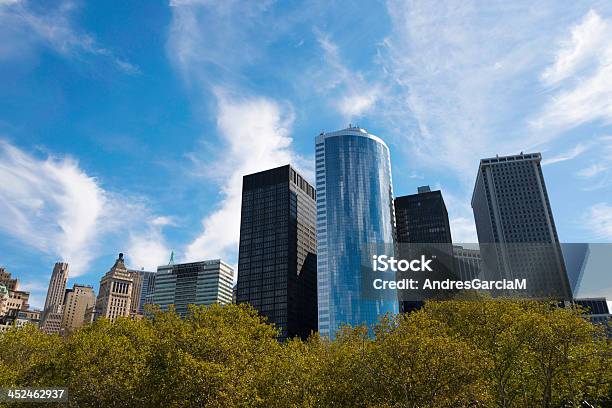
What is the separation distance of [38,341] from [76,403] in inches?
874

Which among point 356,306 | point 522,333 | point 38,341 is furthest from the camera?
point 356,306

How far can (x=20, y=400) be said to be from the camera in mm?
38938

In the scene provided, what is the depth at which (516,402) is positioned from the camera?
148 ft

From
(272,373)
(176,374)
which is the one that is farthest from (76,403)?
(272,373)

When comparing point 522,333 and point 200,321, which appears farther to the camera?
point 200,321

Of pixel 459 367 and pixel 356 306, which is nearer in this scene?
pixel 459 367

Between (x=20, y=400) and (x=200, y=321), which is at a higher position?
(x=200, y=321)

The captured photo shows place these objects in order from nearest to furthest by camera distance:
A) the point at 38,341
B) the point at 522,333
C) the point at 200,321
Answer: the point at 522,333 < the point at 200,321 < the point at 38,341

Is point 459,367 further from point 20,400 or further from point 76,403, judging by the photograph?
point 20,400

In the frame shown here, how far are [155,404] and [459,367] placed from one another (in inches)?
978

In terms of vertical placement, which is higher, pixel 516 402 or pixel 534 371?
pixel 534 371

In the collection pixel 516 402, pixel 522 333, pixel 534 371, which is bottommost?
pixel 516 402

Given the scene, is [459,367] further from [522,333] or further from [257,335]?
[257,335]

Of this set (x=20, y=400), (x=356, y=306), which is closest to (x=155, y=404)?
(x=20, y=400)
